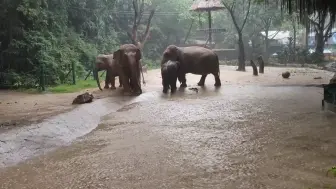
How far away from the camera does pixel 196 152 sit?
591 centimetres

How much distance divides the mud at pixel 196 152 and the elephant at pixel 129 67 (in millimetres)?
2899


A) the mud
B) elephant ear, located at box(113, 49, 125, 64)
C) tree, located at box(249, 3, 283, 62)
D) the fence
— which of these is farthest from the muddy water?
tree, located at box(249, 3, 283, 62)

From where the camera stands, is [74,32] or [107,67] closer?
[107,67]

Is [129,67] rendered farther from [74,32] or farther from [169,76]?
[74,32]

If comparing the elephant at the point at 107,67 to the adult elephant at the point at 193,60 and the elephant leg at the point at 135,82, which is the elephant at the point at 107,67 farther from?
the adult elephant at the point at 193,60

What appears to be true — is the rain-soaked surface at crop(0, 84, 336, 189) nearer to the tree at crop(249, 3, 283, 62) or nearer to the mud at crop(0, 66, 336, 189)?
the mud at crop(0, 66, 336, 189)

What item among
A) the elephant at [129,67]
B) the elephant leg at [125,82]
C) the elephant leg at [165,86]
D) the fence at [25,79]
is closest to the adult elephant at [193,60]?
the elephant leg at [165,86]

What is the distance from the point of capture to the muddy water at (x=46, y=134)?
590 centimetres

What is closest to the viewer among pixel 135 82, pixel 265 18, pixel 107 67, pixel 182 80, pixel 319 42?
pixel 135 82

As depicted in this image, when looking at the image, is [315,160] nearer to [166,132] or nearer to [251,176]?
[251,176]

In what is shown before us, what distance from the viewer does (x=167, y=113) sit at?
936 cm

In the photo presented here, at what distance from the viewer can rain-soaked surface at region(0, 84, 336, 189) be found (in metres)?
4.75

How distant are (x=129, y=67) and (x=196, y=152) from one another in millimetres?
7236

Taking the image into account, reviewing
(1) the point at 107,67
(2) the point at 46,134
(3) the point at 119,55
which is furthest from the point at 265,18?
(2) the point at 46,134
